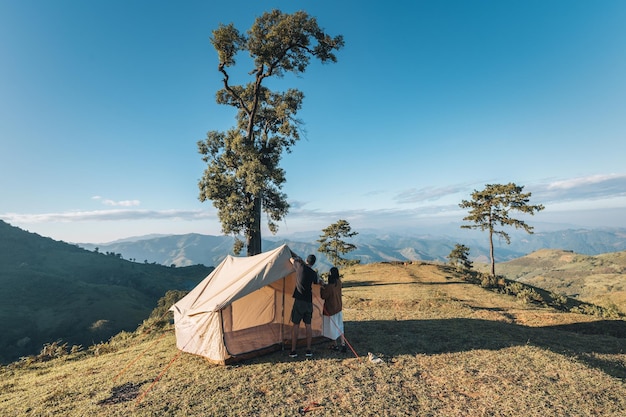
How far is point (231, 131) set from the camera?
2281cm

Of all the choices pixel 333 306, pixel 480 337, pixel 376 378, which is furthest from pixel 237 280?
pixel 480 337

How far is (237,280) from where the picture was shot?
35.1ft

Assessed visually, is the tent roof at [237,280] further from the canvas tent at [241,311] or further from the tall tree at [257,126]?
the tall tree at [257,126]

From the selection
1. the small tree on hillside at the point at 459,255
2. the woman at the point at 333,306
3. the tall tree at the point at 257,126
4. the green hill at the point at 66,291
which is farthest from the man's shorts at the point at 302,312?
the green hill at the point at 66,291

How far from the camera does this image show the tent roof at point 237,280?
9.96m

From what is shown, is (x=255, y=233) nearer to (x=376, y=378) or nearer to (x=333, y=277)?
(x=333, y=277)

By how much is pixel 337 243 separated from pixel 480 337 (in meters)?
35.1

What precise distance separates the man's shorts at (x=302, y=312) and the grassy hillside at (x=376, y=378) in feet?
4.04

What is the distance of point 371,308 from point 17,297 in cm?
14994

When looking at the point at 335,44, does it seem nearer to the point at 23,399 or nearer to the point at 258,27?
the point at 258,27

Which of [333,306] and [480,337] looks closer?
[333,306]

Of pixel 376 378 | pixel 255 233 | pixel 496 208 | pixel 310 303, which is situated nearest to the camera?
pixel 376 378

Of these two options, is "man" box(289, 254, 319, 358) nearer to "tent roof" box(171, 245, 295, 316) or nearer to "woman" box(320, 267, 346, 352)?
"tent roof" box(171, 245, 295, 316)

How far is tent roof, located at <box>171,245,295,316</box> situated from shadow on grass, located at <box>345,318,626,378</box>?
13.2 feet
